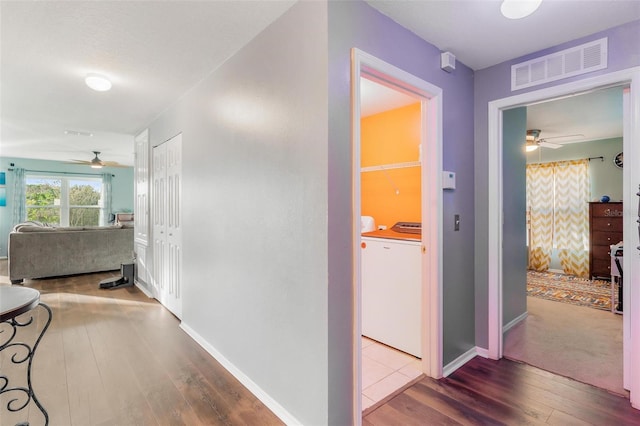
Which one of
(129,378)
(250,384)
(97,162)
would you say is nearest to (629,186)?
(250,384)

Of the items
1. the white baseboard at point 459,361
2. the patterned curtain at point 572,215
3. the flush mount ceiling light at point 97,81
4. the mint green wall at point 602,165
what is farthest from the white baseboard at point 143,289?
the mint green wall at point 602,165

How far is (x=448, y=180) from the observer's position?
2264 mm

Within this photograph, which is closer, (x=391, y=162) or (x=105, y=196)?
(x=391, y=162)

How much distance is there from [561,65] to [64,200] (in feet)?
34.1

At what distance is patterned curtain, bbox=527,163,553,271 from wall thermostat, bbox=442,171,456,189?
4.74 m

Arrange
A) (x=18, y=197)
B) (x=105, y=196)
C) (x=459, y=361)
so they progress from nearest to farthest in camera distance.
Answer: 1. (x=459, y=361)
2. (x=18, y=197)
3. (x=105, y=196)

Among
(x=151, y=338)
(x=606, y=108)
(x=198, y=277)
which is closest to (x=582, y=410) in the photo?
(x=198, y=277)

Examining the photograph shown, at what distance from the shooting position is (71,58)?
7.77 ft

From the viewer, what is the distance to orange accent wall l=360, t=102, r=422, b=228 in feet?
10.5

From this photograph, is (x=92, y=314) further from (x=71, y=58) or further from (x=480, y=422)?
(x=480, y=422)

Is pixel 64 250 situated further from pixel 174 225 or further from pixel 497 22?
pixel 497 22

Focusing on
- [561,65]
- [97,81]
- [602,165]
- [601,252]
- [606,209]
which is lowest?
[601,252]

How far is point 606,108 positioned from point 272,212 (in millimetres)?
4388

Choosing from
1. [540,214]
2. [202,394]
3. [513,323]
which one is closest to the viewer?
[202,394]
